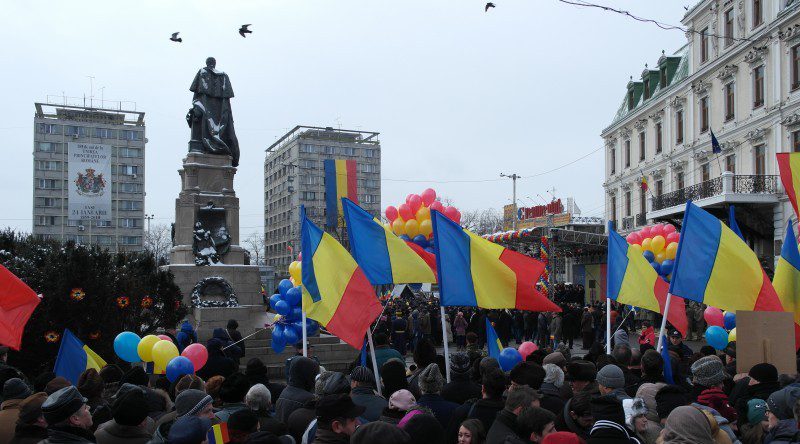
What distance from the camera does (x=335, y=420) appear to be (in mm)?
4273

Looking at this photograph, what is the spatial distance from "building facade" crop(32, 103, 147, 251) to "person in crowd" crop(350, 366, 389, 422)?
3054 inches

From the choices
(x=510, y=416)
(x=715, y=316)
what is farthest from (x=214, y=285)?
(x=510, y=416)

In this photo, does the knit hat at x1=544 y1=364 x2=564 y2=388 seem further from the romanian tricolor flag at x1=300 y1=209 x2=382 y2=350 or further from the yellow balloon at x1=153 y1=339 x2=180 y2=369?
the yellow balloon at x1=153 y1=339 x2=180 y2=369

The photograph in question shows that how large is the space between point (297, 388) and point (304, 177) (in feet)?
315

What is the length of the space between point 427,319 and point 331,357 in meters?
4.89

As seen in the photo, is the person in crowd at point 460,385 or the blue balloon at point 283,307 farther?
the blue balloon at point 283,307

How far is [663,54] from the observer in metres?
37.4

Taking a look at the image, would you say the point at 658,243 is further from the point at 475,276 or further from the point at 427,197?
the point at 475,276

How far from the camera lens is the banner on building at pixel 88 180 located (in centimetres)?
2412

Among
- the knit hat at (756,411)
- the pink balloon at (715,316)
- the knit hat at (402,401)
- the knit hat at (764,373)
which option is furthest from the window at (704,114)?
the knit hat at (402,401)

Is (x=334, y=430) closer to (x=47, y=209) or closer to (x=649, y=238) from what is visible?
(x=649, y=238)

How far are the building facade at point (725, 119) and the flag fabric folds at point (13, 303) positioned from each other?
20.1 m

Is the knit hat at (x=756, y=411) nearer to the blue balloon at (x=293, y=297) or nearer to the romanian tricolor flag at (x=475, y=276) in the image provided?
the romanian tricolor flag at (x=475, y=276)

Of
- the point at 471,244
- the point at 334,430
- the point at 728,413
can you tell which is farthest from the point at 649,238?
the point at 334,430
